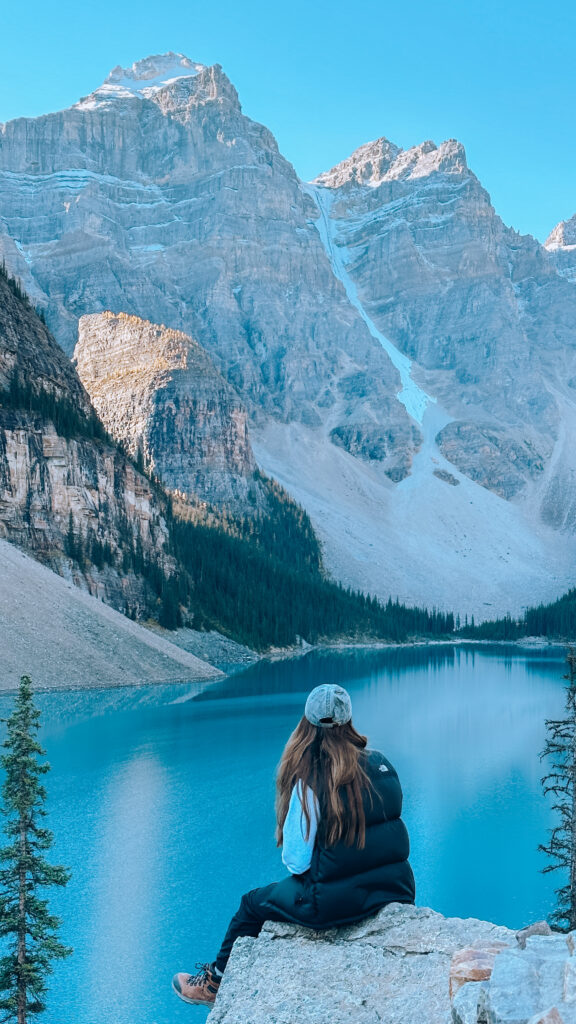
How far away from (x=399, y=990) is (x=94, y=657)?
55074mm

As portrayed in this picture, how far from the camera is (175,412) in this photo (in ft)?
532

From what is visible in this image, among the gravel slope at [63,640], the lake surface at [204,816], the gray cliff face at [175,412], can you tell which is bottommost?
the lake surface at [204,816]

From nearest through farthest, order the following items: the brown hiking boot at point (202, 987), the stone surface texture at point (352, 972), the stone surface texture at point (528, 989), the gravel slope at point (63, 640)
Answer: the stone surface texture at point (528, 989) → the stone surface texture at point (352, 972) → the brown hiking boot at point (202, 987) → the gravel slope at point (63, 640)

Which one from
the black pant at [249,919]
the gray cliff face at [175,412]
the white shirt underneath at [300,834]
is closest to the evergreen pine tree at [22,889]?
the black pant at [249,919]

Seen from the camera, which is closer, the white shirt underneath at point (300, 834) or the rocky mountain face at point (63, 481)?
the white shirt underneath at point (300, 834)

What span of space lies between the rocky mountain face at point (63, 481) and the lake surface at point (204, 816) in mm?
21458

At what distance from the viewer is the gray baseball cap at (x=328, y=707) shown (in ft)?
21.5

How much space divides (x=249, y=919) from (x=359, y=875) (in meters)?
1.02

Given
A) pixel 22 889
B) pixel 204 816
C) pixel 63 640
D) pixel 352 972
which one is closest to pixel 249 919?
pixel 352 972

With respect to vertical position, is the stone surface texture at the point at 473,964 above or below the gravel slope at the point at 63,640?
above

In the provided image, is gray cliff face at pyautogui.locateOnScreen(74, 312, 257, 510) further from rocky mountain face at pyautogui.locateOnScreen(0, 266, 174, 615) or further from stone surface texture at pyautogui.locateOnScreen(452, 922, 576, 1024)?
stone surface texture at pyautogui.locateOnScreen(452, 922, 576, 1024)

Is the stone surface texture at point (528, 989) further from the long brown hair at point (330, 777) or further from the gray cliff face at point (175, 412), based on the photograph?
the gray cliff face at point (175, 412)

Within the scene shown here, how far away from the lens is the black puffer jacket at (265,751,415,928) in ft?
21.4

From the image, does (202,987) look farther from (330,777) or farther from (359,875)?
(330,777)
